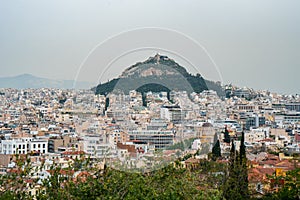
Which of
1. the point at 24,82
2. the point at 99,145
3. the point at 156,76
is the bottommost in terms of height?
the point at 99,145

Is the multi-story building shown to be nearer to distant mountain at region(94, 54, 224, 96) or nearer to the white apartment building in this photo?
the white apartment building

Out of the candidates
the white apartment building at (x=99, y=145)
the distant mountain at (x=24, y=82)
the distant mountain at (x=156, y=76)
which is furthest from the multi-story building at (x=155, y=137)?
the distant mountain at (x=24, y=82)

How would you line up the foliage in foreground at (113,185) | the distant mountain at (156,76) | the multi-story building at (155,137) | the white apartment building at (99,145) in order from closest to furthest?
the foliage in foreground at (113,185) → the distant mountain at (156,76) → the white apartment building at (99,145) → the multi-story building at (155,137)

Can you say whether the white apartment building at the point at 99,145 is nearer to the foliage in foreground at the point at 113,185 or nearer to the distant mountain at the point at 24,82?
the foliage in foreground at the point at 113,185

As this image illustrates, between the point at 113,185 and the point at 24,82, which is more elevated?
the point at 24,82

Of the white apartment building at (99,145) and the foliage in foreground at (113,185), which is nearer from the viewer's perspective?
the foliage in foreground at (113,185)

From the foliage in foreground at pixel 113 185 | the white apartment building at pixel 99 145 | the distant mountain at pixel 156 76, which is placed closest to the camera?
the foliage in foreground at pixel 113 185

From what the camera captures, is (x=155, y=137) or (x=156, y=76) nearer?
(x=156, y=76)

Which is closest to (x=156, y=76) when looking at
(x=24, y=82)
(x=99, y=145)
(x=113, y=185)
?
(x=99, y=145)

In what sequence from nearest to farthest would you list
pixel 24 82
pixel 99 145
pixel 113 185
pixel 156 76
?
pixel 113 185 < pixel 156 76 < pixel 99 145 < pixel 24 82

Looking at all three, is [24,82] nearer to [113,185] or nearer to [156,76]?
[156,76]

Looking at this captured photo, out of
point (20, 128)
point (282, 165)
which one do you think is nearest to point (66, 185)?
point (282, 165)
